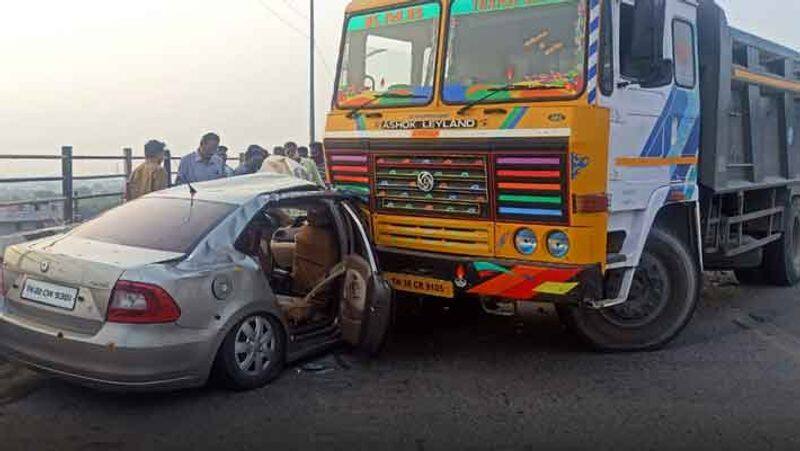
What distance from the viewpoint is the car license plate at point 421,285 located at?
5684mm

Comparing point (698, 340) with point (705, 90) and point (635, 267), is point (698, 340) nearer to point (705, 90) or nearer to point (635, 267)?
point (635, 267)

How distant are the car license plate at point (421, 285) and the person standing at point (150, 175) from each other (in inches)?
137

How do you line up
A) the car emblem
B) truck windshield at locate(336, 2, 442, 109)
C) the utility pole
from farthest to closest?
the utility pole < truck windshield at locate(336, 2, 442, 109) < the car emblem

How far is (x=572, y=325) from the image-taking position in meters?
6.05

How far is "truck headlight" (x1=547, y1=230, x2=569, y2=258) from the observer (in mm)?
5242

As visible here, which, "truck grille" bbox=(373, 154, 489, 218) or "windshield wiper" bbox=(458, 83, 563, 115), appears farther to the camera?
"truck grille" bbox=(373, 154, 489, 218)

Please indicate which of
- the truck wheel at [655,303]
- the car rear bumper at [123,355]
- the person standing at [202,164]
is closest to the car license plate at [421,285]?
the truck wheel at [655,303]

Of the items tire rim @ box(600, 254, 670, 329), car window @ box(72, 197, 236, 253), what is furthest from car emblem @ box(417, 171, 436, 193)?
tire rim @ box(600, 254, 670, 329)

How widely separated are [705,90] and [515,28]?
2054 mm

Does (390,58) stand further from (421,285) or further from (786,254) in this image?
(786,254)

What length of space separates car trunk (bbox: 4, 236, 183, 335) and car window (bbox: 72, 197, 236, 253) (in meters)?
0.12

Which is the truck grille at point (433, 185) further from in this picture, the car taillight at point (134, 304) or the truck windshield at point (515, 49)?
the car taillight at point (134, 304)

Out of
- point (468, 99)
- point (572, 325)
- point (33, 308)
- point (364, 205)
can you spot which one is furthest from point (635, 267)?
point (33, 308)

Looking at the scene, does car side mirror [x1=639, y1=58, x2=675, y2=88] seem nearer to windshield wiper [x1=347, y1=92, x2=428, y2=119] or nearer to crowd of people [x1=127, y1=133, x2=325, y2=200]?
windshield wiper [x1=347, y1=92, x2=428, y2=119]
